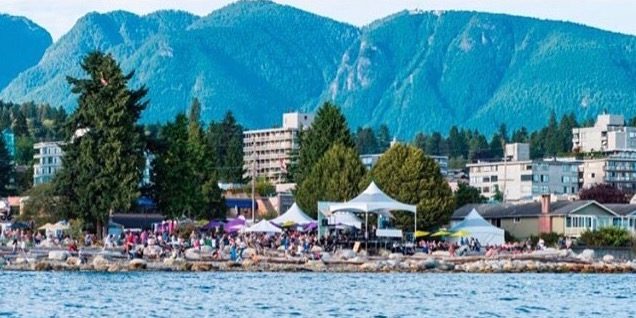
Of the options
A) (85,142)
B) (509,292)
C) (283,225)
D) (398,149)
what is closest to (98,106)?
(85,142)

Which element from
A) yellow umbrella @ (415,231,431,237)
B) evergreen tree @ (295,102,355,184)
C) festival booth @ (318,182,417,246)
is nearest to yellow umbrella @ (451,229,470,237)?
yellow umbrella @ (415,231,431,237)

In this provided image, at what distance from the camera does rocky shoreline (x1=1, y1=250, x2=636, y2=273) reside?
75.7 m

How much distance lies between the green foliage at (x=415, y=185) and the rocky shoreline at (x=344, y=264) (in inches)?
476

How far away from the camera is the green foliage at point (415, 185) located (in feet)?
331

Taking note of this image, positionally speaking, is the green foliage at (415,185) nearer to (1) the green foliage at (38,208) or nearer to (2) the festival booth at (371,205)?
(2) the festival booth at (371,205)

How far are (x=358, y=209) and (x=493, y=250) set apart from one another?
891 cm

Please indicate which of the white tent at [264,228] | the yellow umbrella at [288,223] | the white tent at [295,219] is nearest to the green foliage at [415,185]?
the white tent at [295,219]

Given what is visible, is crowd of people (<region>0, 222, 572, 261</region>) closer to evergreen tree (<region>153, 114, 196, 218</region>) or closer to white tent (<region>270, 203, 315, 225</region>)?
white tent (<region>270, 203, 315, 225</region>)

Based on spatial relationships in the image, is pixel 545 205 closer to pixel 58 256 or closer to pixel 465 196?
pixel 465 196

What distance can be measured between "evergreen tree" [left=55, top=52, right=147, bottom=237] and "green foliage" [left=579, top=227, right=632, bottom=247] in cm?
3181

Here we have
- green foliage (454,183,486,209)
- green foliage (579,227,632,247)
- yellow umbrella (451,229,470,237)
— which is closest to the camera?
yellow umbrella (451,229,470,237)

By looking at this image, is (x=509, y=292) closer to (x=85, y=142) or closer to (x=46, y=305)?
(x=46, y=305)

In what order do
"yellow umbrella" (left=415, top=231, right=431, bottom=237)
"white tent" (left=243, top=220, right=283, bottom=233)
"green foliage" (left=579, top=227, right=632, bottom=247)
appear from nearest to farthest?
1. "white tent" (left=243, top=220, right=283, bottom=233)
2. "yellow umbrella" (left=415, top=231, right=431, bottom=237)
3. "green foliage" (left=579, top=227, right=632, bottom=247)

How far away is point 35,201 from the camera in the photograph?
421ft
